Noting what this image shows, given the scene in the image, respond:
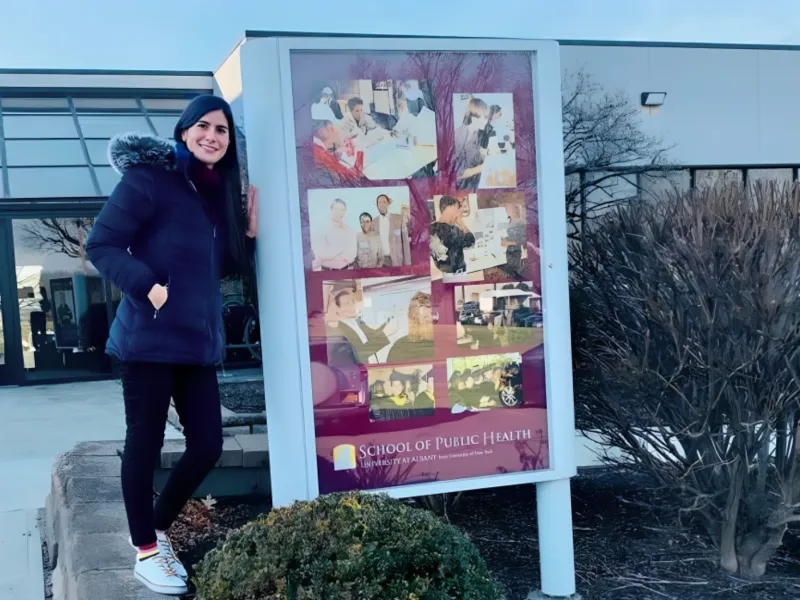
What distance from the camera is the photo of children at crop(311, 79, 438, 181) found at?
2705 mm

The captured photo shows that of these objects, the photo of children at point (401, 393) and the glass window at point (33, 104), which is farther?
the glass window at point (33, 104)

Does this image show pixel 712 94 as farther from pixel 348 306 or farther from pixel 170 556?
pixel 170 556

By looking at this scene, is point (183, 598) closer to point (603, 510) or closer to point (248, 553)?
point (248, 553)

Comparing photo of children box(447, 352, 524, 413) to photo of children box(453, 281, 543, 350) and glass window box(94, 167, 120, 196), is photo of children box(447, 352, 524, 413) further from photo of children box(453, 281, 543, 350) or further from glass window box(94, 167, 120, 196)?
glass window box(94, 167, 120, 196)

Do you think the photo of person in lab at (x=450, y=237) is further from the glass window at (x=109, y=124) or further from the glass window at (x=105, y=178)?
the glass window at (x=109, y=124)

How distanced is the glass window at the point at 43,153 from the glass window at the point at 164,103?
1.75 meters

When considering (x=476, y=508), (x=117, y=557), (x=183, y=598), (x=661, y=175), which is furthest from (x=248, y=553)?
(x=661, y=175)

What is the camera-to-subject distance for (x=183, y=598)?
265 cm

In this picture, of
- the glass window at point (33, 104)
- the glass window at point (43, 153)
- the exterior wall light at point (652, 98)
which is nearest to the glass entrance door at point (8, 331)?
the glass window at point (43, 153)

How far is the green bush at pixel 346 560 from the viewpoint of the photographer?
187 centimetres

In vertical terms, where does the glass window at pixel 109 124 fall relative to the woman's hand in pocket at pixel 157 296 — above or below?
above

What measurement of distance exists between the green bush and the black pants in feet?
1.94

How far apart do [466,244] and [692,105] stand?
14.6 meters

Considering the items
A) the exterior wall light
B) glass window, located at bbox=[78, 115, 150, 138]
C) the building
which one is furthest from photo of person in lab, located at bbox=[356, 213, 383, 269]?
the exterior wall light
